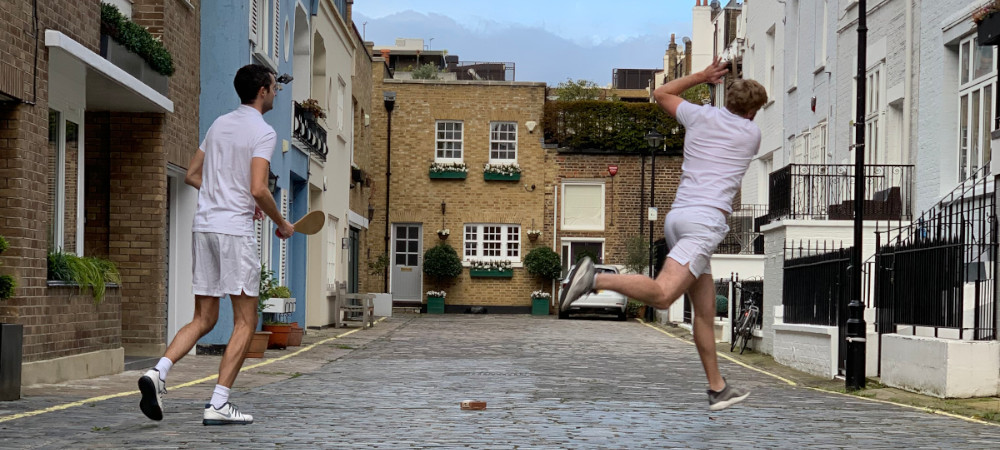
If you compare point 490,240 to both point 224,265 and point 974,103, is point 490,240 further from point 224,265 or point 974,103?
point 224,265

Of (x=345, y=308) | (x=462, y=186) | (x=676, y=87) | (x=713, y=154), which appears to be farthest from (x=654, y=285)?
(x=462, y=186)

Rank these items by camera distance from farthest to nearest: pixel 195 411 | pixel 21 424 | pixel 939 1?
pixel 939 1 < pixel 195 411 < pixel 21 424

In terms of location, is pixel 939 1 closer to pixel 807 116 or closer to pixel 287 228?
pixel 807 116

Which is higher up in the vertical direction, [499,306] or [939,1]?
[939,1]

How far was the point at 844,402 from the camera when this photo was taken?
1101 centimetres

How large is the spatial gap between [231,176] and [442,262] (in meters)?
32.0

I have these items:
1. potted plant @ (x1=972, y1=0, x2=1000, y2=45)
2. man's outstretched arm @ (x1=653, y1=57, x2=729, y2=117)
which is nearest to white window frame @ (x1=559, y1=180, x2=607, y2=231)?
potted plant @ (x1=972, y1=0, x2=1000, y2=45)

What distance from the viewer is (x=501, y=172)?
4034 cm

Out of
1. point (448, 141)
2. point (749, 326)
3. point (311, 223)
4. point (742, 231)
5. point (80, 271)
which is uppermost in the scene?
point (448, 141)

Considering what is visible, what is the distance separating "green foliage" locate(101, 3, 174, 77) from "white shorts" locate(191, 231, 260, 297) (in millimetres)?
6347

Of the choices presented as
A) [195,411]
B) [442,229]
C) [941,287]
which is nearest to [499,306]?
[442,229]

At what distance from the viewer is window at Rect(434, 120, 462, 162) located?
40.9 metres

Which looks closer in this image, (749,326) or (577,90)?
(749,326)

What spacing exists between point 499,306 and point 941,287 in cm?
2831
